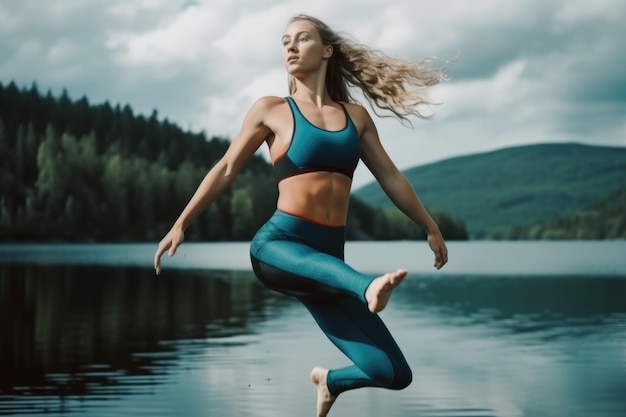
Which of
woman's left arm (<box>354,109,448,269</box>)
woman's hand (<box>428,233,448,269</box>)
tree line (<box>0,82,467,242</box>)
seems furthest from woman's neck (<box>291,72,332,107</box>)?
tree line (<box>0,82,467,242</box>)

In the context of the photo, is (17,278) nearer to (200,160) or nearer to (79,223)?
(79,223)

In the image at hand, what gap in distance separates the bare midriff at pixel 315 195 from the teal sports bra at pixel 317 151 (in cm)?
4

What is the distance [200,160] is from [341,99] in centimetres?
17935

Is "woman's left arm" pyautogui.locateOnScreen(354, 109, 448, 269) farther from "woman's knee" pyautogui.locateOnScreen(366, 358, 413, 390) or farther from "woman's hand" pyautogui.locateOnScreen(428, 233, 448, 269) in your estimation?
"woman's knee" pyautogui.locateOnScreen(366, 358, 413, 390)

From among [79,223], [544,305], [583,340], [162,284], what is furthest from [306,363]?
[79,223]

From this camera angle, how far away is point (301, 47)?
19.6 ft

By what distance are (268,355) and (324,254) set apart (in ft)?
45.2

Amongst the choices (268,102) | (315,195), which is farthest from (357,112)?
(315,195)

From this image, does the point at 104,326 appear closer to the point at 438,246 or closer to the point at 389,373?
the point at 438,246

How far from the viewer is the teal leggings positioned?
562cm

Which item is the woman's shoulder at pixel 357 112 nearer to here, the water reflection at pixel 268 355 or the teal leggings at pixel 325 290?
the teal leggings at pixel 325 290

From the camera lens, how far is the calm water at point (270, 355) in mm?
13016

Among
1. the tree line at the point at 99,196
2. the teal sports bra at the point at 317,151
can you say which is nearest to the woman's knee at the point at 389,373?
the teal sports bra at the point at 317,151

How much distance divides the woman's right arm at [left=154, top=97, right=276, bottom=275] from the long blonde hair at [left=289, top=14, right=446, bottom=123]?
385mm
